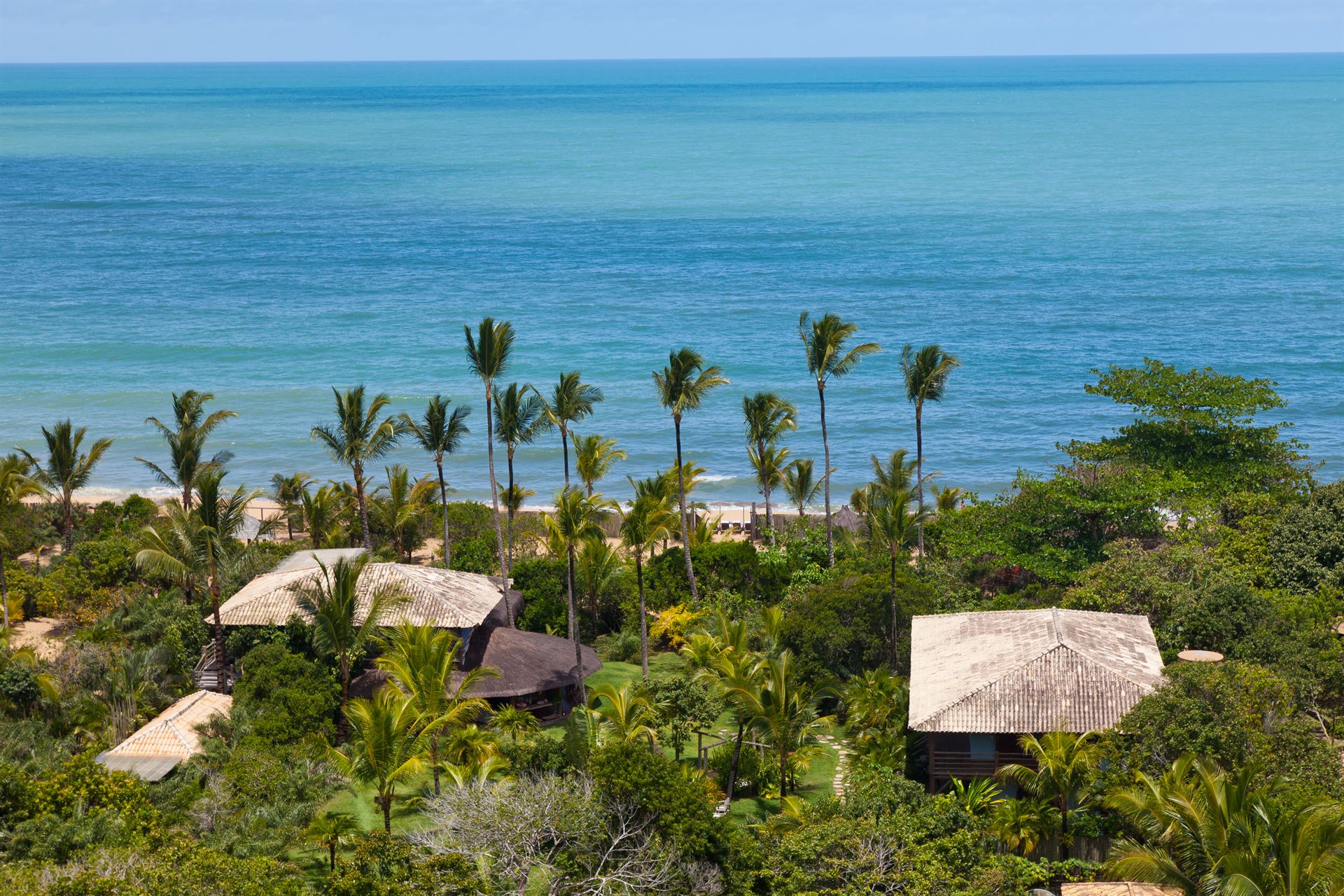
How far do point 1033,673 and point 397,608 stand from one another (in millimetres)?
13092

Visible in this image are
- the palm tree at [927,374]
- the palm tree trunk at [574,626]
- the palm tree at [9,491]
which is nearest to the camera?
the palm tree trunk at [574,626]

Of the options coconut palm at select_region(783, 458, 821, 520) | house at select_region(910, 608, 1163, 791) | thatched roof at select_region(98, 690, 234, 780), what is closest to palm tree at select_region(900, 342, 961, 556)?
coconut palm at select_region(783, 458, 821, 520)

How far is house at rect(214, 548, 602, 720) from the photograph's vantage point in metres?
28.7

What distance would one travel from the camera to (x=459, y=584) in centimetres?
3072

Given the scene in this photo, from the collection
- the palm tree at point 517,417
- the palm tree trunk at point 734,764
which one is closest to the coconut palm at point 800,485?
the palm tree at point 517,417

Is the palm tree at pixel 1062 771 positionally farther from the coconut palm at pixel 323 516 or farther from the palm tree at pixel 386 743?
the coconut palm at pixel 323 516

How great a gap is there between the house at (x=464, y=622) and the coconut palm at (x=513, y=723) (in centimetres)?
85

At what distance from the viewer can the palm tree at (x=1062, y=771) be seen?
21.8 m

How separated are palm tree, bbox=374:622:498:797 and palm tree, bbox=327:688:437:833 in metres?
0.40

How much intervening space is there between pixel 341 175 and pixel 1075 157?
77.3m

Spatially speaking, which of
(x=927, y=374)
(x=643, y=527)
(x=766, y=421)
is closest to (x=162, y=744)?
(x=643, y=527)

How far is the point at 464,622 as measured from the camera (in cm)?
2873

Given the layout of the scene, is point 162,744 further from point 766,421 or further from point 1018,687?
point 766,421

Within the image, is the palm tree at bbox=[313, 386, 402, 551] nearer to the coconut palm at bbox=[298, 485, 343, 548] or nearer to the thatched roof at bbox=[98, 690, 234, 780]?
the coconut palm at bbox=[298, 485, 343, 548]
